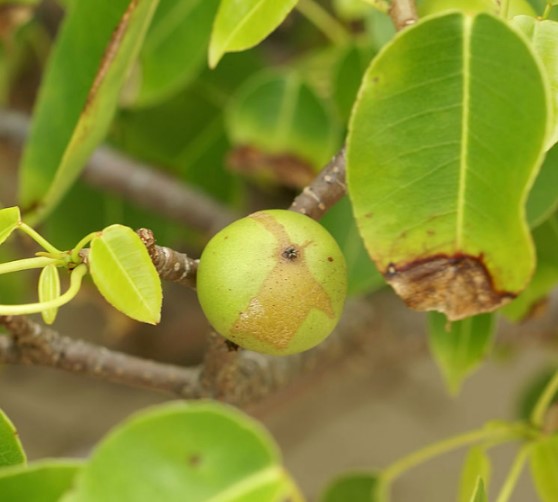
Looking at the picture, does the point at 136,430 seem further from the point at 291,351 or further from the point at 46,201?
the point at 46,201

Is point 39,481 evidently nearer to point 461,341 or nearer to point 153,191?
point 461,341

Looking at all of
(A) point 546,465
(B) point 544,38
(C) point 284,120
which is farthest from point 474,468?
(C) point 284,120

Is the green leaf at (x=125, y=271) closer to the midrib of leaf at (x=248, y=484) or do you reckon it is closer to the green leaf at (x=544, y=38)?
the midrib of leaf at (x=248, y=484)

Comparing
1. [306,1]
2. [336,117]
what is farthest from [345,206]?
[306,1]

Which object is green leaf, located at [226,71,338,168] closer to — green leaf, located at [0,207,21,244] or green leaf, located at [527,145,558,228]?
green leaf, located at [527,145,558,228]

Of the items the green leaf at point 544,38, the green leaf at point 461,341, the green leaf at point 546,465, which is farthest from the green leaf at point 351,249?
the green leaf at point 544,38
